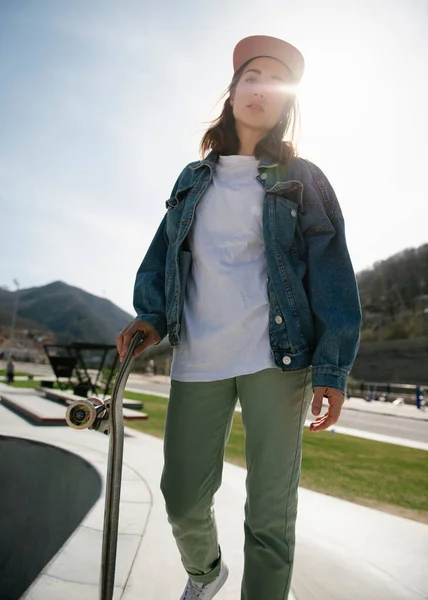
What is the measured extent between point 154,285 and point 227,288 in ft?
1.19

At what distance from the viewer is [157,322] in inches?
69.0

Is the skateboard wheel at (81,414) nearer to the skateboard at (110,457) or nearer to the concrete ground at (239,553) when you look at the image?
the skateboard at (110,457)

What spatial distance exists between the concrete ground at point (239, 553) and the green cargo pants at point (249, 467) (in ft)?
1.89

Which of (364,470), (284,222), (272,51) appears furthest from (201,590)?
(364,470)

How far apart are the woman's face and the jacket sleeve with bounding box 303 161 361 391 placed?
31 cm

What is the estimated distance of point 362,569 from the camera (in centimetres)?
239

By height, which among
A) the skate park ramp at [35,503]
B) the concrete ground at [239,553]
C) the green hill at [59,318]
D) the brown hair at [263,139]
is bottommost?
the skate park ramp at [35,503]

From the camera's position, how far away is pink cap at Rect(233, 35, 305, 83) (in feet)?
6.02

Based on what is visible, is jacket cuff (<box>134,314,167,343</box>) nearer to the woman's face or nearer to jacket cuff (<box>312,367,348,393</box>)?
jacket cuff (<box>312,367,348,393</box>)

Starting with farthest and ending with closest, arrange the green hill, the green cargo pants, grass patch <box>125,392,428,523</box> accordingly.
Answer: the green hill
grass patch <box>125,392,428,523</box>
the green cargo pants

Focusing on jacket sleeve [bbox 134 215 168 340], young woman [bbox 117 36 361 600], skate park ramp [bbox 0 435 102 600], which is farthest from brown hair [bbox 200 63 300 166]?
skate park ramp [bbox 0 435 102 600]

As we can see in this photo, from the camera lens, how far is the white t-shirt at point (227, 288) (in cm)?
158

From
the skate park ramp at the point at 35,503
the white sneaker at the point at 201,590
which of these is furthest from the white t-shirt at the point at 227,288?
the skate park ramp at the point at 35,503

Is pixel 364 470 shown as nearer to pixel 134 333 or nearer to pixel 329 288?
pixel 329 288
